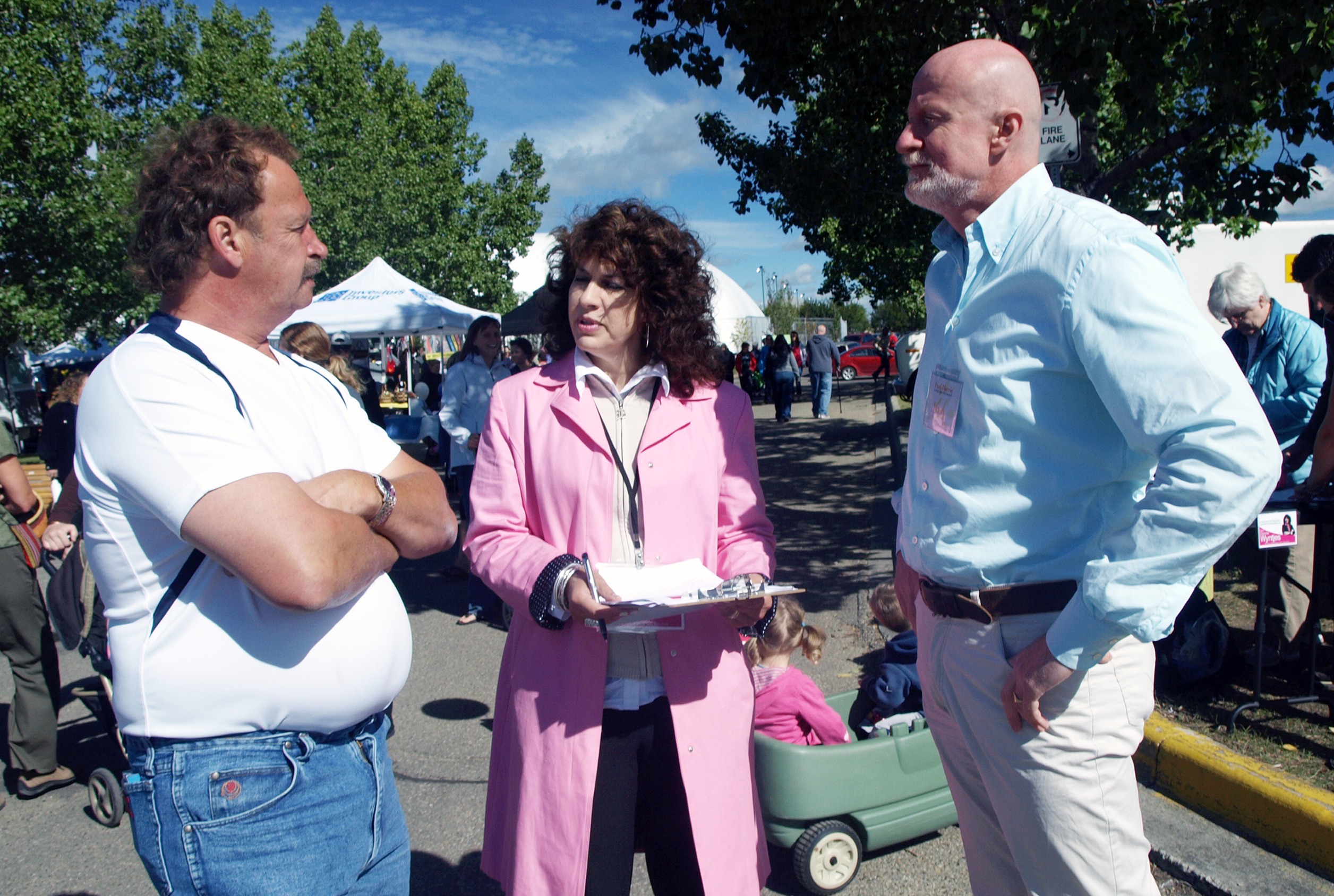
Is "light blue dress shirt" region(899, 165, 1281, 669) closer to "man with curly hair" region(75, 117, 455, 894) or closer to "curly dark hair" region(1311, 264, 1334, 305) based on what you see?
"man with curly hair" region(75, 117, 455, 894)

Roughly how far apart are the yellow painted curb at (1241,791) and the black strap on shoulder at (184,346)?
3.20m

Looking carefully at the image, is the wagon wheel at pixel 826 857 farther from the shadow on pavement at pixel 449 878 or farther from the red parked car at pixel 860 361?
the red parked car at pixel 860 361

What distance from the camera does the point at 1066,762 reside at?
5.50 feet

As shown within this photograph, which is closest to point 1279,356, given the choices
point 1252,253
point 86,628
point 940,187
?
point 940,187

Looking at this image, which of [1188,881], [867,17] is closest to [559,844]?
[1188,881]

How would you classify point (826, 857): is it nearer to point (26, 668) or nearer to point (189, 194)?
point (189, 194)

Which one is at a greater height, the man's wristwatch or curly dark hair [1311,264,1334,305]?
curly dark hair [1311,264,1334,305]

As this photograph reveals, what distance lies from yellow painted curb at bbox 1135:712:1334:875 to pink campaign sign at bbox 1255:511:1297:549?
2.80 ft

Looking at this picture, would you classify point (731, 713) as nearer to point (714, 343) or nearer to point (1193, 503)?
point (714, 343)

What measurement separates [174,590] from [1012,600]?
149 cm

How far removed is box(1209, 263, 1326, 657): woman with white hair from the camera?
15.1 feet

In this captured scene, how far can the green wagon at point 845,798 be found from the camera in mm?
2898

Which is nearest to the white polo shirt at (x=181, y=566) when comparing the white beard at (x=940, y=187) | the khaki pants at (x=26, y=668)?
the white beard at (x=940, y=187)

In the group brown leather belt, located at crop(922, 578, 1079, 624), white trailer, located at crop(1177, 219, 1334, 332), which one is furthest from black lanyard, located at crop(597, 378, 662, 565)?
white trailer, located at crop(1177, 219, 1334, 332)
